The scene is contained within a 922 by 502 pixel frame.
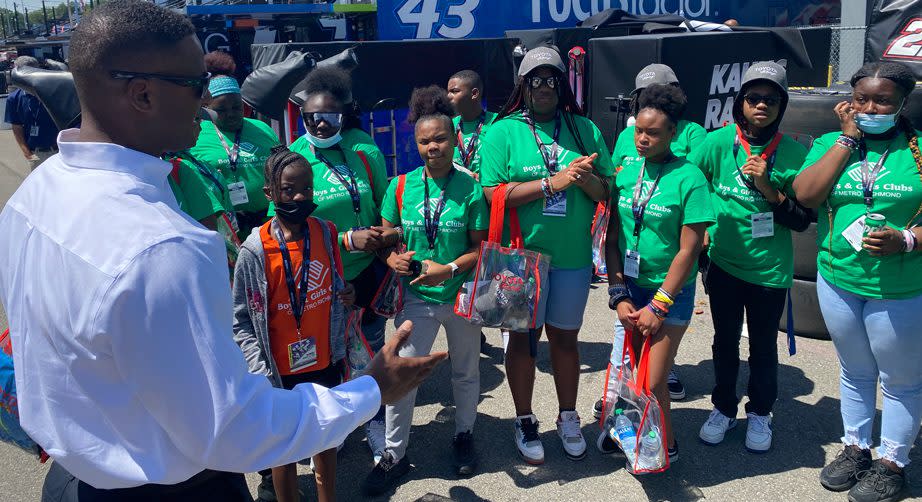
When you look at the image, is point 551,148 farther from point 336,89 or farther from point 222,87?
point 222,87

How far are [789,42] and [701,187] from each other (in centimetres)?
725

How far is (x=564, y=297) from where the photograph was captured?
4.20 m

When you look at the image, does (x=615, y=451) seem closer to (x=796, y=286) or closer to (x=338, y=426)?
(x=796, y=286)

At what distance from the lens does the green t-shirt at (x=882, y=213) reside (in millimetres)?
3592

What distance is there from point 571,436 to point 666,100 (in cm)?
193

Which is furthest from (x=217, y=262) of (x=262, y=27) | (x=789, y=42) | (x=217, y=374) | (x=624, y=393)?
(x=262, y=27)

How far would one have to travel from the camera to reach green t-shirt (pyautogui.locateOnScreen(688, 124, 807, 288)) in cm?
409

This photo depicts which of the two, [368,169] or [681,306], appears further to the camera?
[368,169]

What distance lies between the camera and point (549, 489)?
4016mm

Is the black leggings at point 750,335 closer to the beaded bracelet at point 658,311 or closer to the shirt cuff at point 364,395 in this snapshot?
the beaded bracelet at point 658,311

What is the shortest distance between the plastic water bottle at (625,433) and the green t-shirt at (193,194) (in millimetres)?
2475

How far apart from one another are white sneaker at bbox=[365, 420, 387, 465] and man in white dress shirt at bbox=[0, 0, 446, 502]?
2461 mm

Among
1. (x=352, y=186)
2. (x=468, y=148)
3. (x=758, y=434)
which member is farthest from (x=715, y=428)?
(x=468, y=148)

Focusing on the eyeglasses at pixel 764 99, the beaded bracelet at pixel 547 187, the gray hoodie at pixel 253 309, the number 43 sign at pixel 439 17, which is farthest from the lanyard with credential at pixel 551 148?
the number 43 sign at pixel 439 17
